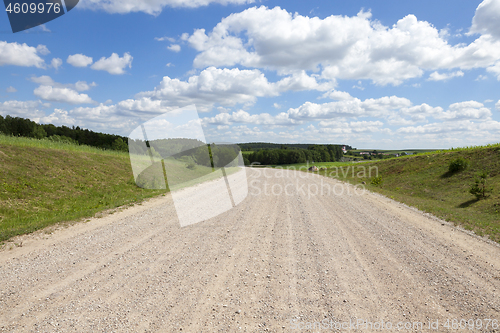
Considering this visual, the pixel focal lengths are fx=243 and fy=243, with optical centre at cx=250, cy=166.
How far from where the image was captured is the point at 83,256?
18.1 ft

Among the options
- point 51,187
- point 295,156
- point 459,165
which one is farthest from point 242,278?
point 295,156

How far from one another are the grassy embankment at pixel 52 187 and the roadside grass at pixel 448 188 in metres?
14.5

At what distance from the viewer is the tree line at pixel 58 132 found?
4541 cm

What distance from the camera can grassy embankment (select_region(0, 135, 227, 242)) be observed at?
9.27m

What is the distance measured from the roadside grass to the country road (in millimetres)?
2827

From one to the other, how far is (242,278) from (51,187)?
13.3 metres

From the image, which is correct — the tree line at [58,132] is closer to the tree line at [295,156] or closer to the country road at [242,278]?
the country road at [242,278]

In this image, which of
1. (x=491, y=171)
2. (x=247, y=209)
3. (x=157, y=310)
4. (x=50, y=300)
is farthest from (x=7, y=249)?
(x=491, y=171)

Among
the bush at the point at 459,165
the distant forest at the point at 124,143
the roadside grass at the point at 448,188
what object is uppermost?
the distant forest at the point at 124,143

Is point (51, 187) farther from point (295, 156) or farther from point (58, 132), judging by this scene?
point (295, 156)

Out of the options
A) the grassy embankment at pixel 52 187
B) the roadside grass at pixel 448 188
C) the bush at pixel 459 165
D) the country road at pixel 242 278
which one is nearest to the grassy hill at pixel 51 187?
the grassy embankment at pixel 52 187

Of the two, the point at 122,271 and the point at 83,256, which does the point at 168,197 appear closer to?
the point at 83,256

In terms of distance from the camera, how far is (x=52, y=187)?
42.5 ft

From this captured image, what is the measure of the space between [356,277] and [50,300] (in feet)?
17.5
